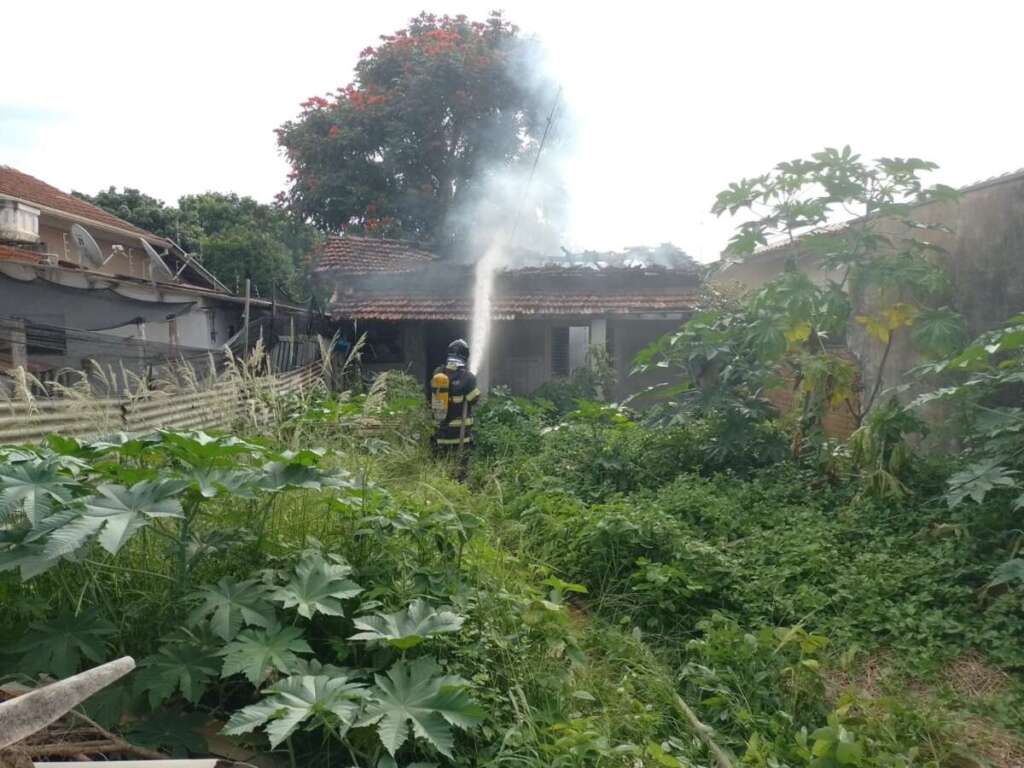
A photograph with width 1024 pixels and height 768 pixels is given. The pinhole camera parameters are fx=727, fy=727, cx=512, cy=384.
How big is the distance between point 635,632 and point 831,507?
99.2 inches

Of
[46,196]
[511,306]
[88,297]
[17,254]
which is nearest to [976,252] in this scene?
[511,306]

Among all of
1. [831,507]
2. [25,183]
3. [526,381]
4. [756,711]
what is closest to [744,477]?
[831,507]

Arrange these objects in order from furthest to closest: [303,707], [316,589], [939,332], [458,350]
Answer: [458,350]
[939,332]
[316,589]
[303,707]

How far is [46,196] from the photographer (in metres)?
15.7

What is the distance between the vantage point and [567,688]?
122 inches

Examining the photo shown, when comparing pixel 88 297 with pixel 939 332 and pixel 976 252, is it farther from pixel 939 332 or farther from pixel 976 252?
pixel 976 252

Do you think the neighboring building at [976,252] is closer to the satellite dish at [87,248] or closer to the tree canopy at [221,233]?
the satellite dish at [87,248]

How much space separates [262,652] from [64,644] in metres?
0.70

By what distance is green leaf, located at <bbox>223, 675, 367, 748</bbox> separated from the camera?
2.22 meters

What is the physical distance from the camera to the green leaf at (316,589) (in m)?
2.66

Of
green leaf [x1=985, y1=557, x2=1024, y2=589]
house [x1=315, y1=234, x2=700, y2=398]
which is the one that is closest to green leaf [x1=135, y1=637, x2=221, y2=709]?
green leaf [x1=985, y1=557, x2=1024, y2=589]

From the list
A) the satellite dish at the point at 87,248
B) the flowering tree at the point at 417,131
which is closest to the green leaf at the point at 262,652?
the satellite dish at the point at 87,248

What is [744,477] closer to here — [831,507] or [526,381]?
[831,507]

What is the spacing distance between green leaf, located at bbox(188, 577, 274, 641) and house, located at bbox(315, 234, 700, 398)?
9881mm
